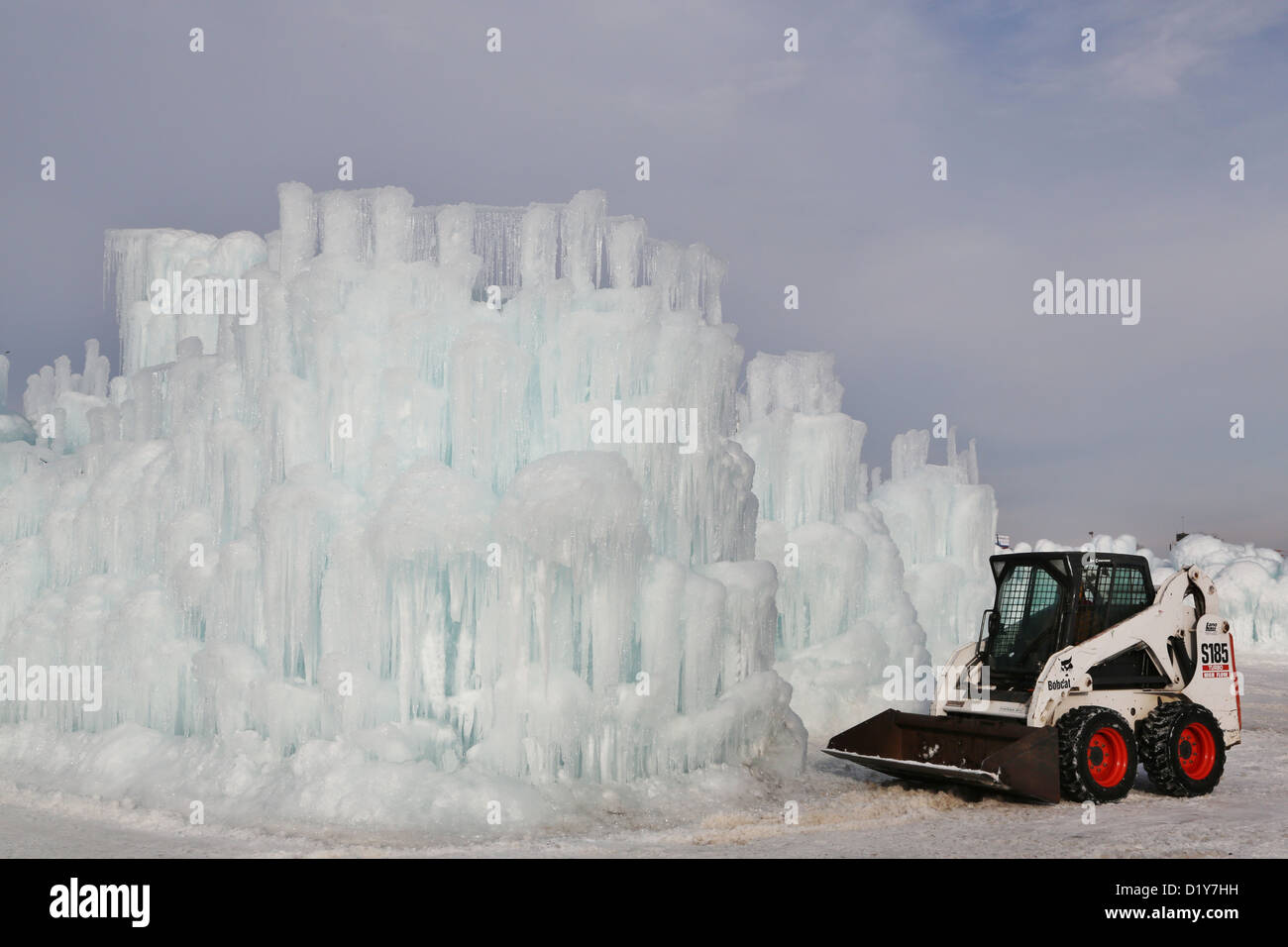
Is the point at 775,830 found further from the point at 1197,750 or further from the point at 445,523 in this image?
the point at 1197,750

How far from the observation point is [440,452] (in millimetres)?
13766

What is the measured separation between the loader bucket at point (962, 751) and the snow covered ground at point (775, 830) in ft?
1.24

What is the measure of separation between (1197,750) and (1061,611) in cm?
235

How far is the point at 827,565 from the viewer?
19891mm

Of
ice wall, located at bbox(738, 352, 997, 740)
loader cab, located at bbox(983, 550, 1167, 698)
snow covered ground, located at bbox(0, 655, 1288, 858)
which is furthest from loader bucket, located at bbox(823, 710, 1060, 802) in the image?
ice wall, located at bbox(738, 352, 997, 740)

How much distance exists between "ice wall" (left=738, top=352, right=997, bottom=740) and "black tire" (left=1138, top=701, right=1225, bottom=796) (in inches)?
264

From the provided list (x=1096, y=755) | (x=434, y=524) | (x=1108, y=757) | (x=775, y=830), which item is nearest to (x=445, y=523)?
(x=434, y=524)

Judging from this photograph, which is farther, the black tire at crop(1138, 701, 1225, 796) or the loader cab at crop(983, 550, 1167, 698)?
the loader cab at crop(983, 550, 1167, 698)

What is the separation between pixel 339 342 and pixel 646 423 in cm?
415

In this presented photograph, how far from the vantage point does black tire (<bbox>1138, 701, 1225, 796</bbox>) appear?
40.1ft

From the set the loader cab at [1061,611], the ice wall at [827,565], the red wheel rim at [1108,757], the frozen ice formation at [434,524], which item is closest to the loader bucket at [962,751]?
the red wheel rim at [1108,757]

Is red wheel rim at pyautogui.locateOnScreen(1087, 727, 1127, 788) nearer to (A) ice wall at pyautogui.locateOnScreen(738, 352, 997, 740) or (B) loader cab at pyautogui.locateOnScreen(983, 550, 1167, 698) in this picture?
(B) loader cab at pyautogui.locateOnScreen(983, 550, 1167, 698)

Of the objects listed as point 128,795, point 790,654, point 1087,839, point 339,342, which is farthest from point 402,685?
point 790,654
